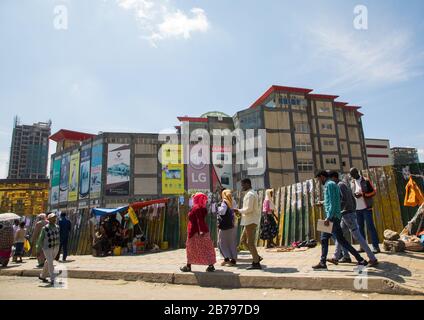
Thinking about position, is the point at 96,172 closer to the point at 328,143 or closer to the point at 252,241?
the point at 328,143

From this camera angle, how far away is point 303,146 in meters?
50.6

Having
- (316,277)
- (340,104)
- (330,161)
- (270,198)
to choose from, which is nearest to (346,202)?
(316,277)

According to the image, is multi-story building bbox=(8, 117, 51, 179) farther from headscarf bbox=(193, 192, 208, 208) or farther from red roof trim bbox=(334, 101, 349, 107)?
headscarf bbox=(193, 192, 208, 208)

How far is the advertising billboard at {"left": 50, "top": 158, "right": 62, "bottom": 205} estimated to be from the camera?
56.9 meters

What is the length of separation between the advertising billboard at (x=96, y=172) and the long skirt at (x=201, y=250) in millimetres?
46746

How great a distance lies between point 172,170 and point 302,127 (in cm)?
2347

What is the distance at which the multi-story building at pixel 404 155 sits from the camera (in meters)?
94.0

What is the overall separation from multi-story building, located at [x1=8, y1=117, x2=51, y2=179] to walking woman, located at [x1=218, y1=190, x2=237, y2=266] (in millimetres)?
125257

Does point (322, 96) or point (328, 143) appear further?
point (322, 96)

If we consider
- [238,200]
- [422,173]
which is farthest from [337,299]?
[238,200]

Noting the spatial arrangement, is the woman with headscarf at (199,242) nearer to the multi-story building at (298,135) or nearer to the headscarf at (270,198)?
the headscarf at (270,198)
